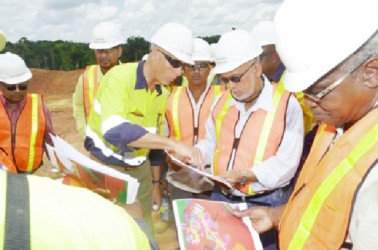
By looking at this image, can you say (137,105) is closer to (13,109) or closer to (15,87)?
(15,87)

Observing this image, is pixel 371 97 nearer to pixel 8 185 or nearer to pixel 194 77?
pixel 8 185

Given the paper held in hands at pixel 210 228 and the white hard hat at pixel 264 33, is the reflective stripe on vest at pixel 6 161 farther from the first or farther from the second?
the white hard hat at pixel 264 33

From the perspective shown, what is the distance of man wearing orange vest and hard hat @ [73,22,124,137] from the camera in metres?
5.35

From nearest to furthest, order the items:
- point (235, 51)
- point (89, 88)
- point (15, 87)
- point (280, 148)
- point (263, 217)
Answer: point (263, 217)
point (280, 148)
point (235, 51)
point (15, 87)
point (89, 88)

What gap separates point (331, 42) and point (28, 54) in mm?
41711

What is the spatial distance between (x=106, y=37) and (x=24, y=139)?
1.78 meters

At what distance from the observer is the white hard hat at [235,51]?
3.15m

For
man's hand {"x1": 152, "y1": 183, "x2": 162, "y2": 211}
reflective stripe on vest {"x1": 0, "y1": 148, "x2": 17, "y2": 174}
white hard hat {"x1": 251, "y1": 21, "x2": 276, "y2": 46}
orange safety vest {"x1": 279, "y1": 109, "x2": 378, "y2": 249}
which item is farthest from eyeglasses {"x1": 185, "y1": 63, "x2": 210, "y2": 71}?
orange safety vest {"x1": 279, "y1": 109, "x2": 378, "y2": 249}

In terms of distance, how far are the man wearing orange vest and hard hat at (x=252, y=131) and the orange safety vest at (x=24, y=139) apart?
1960 millimetres

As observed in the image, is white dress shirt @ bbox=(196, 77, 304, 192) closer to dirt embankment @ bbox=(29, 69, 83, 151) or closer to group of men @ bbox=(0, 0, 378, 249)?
group of men @ bbox=(0, 0, 378, 249)

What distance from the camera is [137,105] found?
3.47m

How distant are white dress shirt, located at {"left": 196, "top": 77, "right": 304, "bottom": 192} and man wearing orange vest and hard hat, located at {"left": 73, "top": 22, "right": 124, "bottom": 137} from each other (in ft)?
8.74

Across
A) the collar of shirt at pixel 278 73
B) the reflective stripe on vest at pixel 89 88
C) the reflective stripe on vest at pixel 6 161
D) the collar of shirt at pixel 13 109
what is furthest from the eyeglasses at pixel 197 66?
the reflective stripe on vest at pixel 6 161

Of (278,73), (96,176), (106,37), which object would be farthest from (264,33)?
(96,176)
